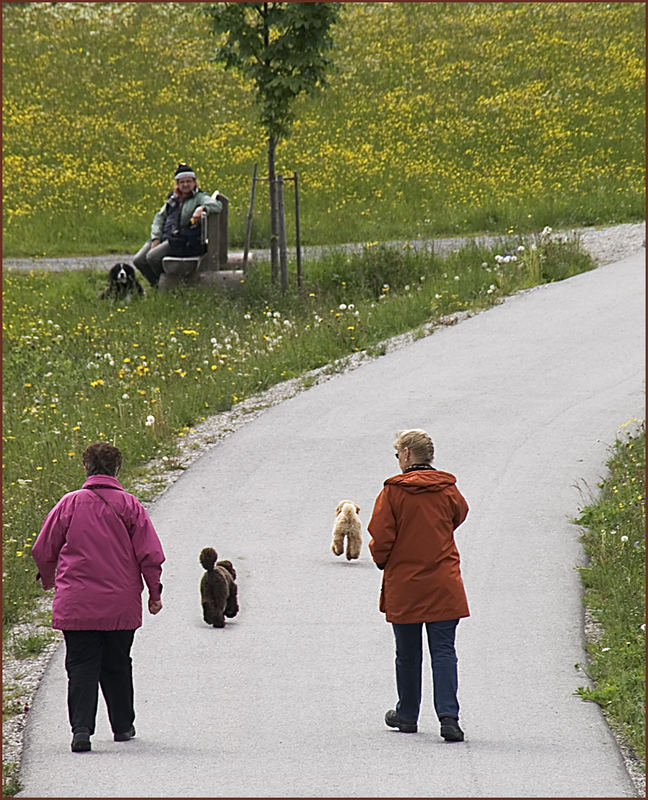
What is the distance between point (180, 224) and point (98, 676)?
38.2 ft

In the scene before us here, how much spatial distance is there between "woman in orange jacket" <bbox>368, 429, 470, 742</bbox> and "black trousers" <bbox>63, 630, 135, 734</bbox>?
1240 mm

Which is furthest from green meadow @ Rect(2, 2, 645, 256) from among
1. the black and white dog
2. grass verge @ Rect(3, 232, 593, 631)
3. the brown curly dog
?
the brown curly dog

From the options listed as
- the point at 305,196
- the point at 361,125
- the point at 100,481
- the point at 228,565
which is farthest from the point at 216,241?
the point at 361,125

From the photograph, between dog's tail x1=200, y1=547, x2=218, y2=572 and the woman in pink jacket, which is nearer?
the woman in pink jacket

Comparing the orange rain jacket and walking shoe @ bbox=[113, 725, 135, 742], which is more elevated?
the orange rain jacket

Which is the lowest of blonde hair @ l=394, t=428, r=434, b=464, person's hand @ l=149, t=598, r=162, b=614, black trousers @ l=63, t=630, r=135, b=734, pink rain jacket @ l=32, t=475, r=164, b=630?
black trousers @ l=63, t=630, r=135, b=734

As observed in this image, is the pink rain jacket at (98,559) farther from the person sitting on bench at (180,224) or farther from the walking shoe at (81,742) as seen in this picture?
the person sitting on bench at (180,224)

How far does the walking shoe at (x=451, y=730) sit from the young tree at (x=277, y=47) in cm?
1150

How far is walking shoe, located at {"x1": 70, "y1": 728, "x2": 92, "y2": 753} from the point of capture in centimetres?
536

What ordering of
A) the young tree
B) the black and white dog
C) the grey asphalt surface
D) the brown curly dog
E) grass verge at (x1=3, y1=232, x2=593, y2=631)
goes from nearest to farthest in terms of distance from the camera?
the grey asphalt surface → the brown curly dog → grass verge at (x1=3, y1=232, x2=593, y2=631) → the young tree → the black and white dog

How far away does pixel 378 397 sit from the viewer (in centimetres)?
1188

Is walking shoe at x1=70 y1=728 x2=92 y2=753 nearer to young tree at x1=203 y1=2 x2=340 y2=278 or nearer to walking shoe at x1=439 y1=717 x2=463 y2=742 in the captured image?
walking shoe at x1=439 y1=717 x2=463 y2=742

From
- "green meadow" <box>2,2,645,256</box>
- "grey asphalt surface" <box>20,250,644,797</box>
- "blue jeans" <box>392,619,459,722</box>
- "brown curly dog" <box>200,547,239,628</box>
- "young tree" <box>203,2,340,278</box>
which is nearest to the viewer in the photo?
"grey asphalt surface" <box>20,250,644,797</box>

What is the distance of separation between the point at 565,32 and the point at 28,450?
32821mm
